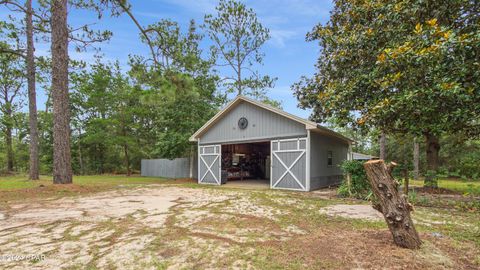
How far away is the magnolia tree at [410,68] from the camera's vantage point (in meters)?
5.43

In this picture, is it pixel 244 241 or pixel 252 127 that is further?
pixel 252 127

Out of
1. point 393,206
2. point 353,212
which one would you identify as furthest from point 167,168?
point 393,206

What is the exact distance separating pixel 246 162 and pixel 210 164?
13.2 ft

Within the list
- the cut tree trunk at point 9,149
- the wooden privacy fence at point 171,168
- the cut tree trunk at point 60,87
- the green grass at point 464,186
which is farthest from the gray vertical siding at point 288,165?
the cut tree trunk at point 9,149

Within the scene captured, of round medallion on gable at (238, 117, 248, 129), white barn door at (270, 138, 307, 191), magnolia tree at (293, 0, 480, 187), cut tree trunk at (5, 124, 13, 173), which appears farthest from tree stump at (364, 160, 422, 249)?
cut tree trunk at (5, 124, 13, 173)

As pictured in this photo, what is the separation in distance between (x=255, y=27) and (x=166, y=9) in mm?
8660

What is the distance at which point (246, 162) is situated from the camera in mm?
16766

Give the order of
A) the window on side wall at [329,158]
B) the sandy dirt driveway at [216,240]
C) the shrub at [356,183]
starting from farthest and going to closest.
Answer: the window on side wall at [329,158] < the shrub at [356,183] < the sandy dirt driveway at [216,240]

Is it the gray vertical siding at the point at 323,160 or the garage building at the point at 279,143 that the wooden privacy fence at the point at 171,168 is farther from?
the gray vertical siding at the point at 323,160

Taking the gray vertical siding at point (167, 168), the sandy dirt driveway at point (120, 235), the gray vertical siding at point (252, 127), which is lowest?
the gray vertical siding at point (167, 168)

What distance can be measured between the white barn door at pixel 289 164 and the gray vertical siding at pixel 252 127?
1.23 feet

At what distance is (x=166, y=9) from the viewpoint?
11227mm

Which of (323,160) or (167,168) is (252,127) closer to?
(323,160)

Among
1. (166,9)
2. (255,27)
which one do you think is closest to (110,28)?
(166,9)
